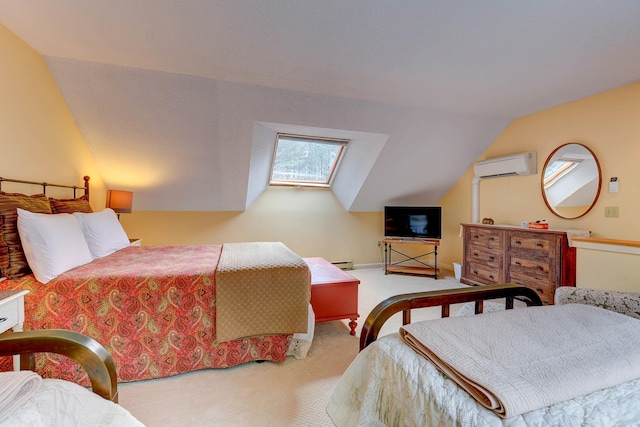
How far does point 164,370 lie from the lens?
6.07ft

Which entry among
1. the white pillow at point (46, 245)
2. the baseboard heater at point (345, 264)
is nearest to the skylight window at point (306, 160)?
the baseboard heater at point (345, 264)

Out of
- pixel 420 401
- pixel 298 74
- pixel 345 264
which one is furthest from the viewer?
pixel 345 264

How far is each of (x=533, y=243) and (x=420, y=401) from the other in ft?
10.7

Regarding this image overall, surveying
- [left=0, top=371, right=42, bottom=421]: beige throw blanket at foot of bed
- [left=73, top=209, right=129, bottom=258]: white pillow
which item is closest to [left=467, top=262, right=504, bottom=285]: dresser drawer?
[left=0, top=371, right=42, bottom=421]: beige throw blanket at foot of bed

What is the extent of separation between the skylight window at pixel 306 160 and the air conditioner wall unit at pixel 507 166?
2078 mm

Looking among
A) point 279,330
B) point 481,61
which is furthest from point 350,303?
point 481,61

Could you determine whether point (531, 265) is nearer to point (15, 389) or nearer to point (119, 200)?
point (15, 389)

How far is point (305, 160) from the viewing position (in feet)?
14.4

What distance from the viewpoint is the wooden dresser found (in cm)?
292

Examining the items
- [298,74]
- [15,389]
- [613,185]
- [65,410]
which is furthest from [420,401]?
[613,185]

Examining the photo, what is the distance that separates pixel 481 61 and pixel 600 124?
1.80 metres

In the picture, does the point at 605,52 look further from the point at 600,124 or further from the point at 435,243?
the point at 435,243

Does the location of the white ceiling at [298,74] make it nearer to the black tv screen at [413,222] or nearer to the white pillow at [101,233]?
the black tv screen at [413,222]

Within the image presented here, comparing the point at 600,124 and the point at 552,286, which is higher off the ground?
the point at 600,124
